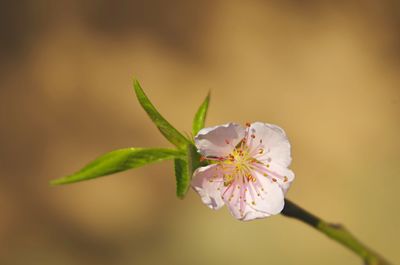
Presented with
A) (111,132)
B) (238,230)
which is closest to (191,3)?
(111,132)

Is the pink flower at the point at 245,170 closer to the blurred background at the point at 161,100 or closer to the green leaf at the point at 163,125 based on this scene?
the green leaf at the point at 163,125

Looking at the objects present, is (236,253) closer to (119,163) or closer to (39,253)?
(39,253)

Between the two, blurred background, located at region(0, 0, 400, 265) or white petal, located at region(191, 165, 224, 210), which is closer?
white petal, located at region(191, 165, 224, 210)

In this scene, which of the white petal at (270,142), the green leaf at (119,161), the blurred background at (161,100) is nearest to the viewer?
the green leaf at (119,161)

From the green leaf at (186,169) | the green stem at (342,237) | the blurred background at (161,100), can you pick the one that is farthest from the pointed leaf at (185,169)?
the blurred background at (161,100)

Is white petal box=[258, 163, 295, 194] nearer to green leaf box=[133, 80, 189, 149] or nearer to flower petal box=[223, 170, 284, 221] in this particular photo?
flower petal box=[223, 170, 284, 221]

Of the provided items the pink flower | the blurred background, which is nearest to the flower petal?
the pink flower
